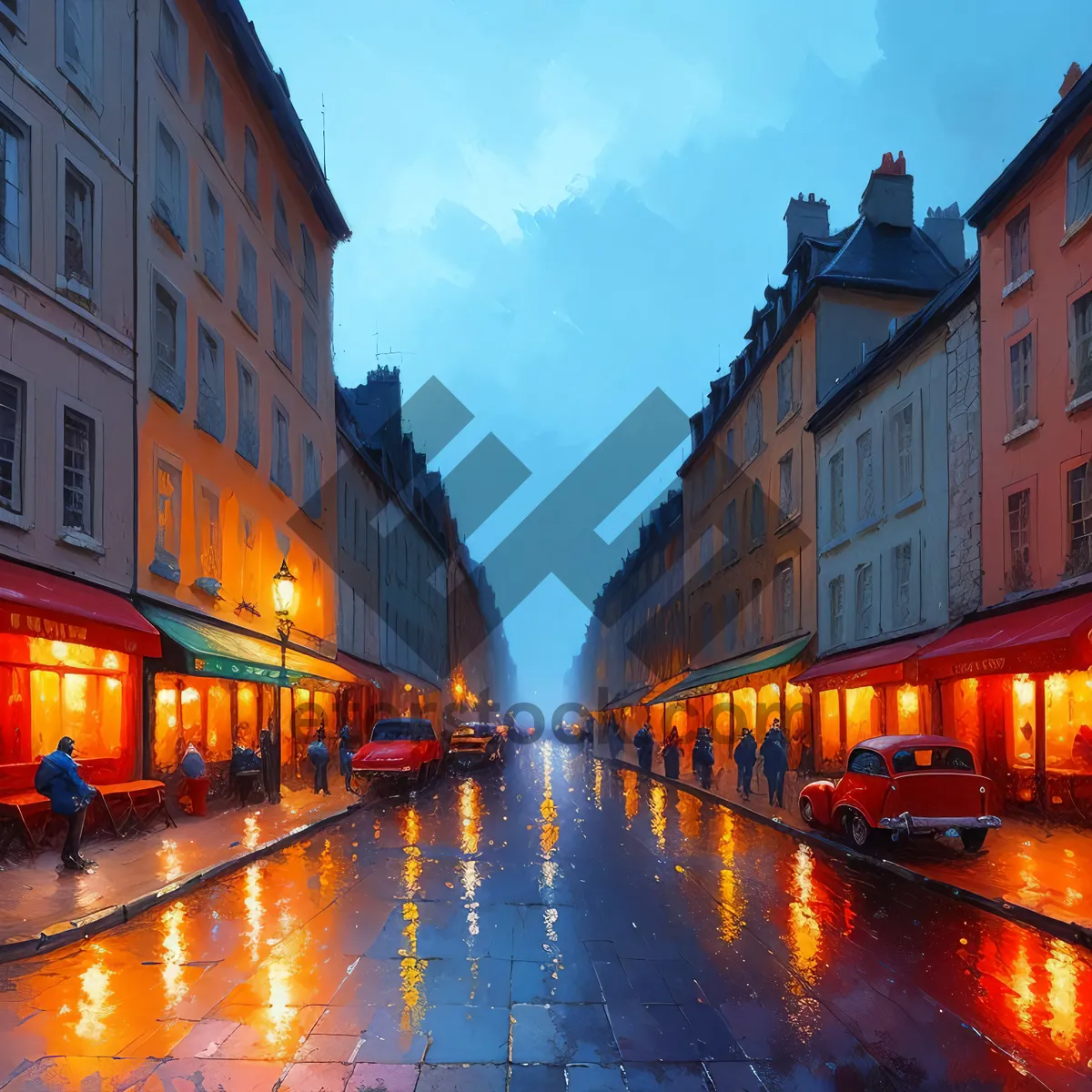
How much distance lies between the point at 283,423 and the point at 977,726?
2000cm

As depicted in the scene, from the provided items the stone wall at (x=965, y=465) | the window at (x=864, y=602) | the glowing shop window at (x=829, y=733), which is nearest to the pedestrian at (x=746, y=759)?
the glowing shop window at (x=829, y=733)

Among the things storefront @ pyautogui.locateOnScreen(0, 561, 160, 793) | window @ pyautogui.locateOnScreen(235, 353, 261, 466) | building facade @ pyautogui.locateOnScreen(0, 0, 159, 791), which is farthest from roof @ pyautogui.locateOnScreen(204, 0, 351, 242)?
storefront @ pyautogui.locateOnScreen(0, 561, 160, 793)

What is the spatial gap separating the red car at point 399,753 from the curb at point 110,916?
1111 cm

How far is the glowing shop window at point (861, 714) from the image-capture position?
2570 cm

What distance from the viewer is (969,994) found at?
7406 mm

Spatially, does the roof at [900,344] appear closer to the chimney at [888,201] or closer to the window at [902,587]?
the window at [902,587]

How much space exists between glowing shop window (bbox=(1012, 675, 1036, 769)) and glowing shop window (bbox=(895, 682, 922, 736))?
3.80 metres

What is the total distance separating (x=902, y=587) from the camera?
79.6 ft

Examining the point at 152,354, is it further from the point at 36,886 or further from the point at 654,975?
the point at 654,975

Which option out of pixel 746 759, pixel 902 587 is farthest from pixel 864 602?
pixel 746 759

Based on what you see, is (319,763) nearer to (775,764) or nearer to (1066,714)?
(775,764)

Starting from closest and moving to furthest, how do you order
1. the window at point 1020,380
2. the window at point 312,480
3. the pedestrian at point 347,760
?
the window at point 1020,380, the pedestrian at point 347,760, the window at point 312,480

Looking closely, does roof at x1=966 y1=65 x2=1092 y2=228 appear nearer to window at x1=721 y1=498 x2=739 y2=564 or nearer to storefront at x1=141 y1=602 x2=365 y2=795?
storefront at x1=141 y1=602 x2=365 y2=795

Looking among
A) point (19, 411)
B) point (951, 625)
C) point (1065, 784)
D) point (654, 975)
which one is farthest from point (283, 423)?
point (654, 975)
